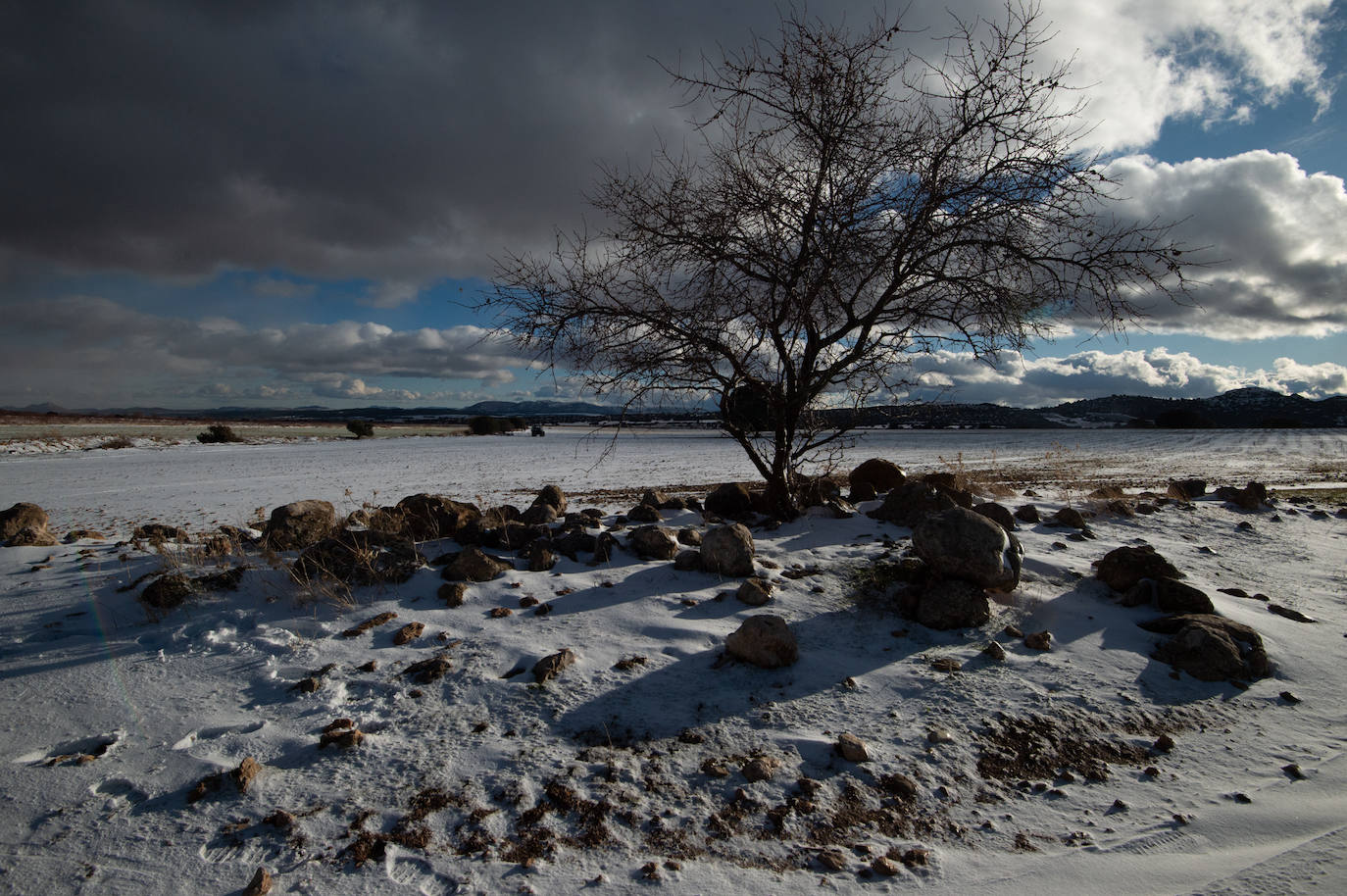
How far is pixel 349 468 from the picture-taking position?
61.8ft

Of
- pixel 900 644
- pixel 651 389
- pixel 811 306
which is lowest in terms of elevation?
pixel 900 644

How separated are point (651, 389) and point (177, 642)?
149 inches

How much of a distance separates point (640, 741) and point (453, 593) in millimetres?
1925

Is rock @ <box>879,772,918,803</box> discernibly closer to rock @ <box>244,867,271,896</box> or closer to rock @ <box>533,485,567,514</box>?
rock @ <box>244,867,271,896</box>

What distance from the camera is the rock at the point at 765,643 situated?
358 cm

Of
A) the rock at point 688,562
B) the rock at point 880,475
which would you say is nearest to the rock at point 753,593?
the rock at point 688,562

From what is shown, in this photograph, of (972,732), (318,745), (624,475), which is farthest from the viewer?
(624,475)

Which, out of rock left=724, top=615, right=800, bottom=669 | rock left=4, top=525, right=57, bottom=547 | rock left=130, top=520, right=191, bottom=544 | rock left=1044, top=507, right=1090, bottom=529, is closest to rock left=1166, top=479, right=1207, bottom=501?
rock left=1044, top=507, right=1090, bottom=529

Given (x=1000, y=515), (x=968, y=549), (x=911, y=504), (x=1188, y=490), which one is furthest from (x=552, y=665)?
(x=1188, y=490)

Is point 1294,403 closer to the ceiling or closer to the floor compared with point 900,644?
closer to the ceiling

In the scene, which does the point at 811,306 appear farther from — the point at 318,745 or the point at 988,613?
the point at 318,745

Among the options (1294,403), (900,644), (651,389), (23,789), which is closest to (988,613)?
(900,644)

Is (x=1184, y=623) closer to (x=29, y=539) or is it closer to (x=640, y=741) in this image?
(x=640, y=741)

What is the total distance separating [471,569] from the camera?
4.59m
